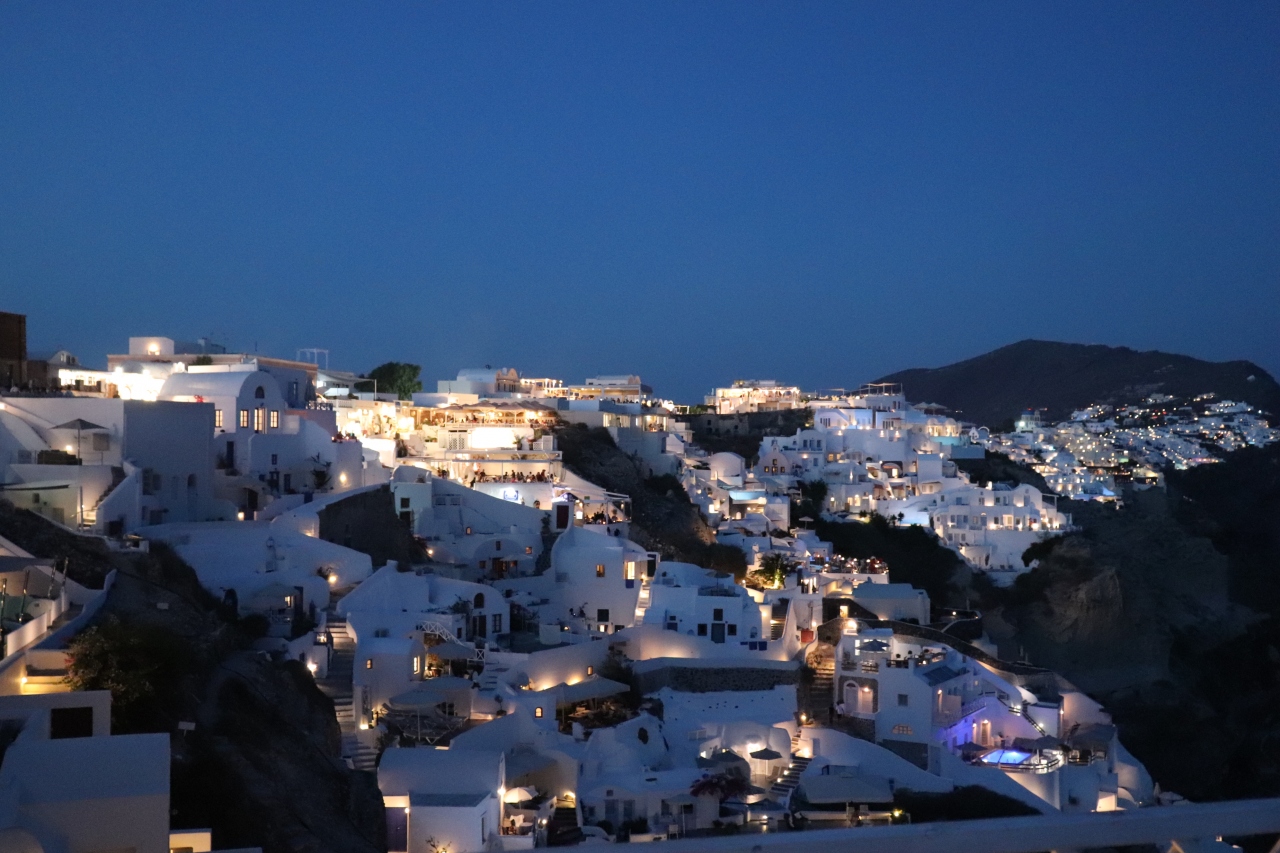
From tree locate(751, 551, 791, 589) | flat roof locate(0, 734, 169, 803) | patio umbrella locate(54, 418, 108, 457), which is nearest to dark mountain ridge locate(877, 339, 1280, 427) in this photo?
tree locate(751, 551, 791, 589)

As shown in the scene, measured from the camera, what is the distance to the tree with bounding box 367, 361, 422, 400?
141 feet

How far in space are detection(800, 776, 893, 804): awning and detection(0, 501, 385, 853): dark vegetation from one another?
6.40 m

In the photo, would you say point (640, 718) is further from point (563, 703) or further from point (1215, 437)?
point (1215, 437)

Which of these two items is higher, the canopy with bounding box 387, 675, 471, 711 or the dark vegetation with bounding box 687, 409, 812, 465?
the dark vegetation with bounding box 687, 409, 812, 465

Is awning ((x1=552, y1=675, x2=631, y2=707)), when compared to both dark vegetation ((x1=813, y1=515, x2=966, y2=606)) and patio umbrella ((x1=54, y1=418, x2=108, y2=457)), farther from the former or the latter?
dark vegetation ((x1=813, y1=515, x2=966, y2=606))

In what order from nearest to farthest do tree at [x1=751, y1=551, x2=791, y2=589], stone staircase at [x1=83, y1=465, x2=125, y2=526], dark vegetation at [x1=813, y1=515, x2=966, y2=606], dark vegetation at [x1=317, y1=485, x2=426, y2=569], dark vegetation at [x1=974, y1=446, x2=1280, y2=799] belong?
stone staircase at [x1=83, y1=465, x2=125, y2=526] → dark vegetation at [x1=317, y1=485, x2=426, y2=569] → tree at [x1=751, y1=551, x2=791, y2=589] → dark vegetation at [x1=974, y1=446, x2=1280, y2=799] → dark vegetation at [x1=813, y1=515, x2=966, y2=606]

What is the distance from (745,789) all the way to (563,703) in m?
3.34

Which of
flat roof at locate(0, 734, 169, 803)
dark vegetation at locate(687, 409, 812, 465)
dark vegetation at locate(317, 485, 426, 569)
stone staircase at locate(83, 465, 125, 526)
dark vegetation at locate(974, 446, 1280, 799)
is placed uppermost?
dark vegetation at locate(687, 409, 812, 465)

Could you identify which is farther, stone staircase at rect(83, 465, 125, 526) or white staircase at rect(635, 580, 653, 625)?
white staircase at rect(635, 580, 653, 625)

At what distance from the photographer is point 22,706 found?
814 centimetres

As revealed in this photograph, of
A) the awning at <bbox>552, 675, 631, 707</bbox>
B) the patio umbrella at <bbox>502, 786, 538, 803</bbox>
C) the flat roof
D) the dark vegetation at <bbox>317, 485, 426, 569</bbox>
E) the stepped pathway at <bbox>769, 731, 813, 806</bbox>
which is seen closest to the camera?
the flat roof

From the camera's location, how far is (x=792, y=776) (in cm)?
1722

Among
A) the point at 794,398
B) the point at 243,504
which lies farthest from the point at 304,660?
the point at 794,398

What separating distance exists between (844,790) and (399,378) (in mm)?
32140
